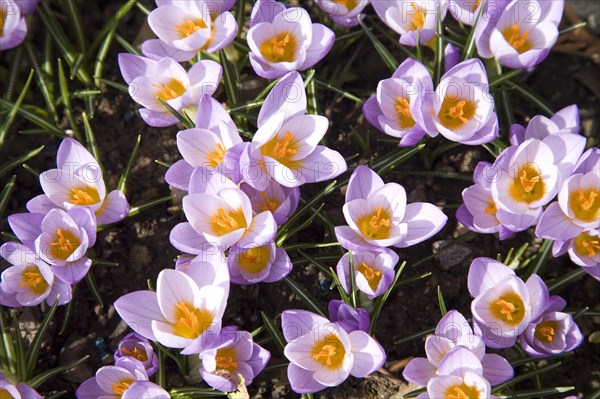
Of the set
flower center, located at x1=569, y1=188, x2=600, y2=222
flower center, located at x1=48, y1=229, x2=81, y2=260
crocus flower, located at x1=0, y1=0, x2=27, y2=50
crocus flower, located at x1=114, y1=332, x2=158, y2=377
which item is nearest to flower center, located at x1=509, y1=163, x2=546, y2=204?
flower center, located at x1=569, y1=188, x2=600, y2=222

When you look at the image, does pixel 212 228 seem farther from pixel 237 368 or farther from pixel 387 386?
pixel 387 386

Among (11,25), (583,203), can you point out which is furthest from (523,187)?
(11,25)

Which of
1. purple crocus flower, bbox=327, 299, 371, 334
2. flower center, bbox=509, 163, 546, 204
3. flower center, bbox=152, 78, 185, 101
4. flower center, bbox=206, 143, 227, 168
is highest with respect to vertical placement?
flower center, bbox=152, 78, 185, 101

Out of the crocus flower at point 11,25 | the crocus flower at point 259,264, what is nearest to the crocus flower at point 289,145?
the crocus flower at point 259,264

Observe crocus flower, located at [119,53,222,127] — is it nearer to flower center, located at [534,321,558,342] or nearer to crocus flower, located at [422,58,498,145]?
crocus flower, located at [422,58,498,145]

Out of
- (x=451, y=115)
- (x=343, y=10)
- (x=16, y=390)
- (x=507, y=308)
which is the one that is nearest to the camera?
(x=16, y=390)

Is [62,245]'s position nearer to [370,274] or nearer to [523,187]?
[370,274]

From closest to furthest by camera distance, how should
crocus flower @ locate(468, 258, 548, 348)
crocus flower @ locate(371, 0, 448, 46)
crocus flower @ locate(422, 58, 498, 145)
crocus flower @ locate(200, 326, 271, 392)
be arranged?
1. crocus flower @ locate(200, 326, 271, 392)
2. crocus flower @ locate(468, 258, 548, 348)
3. crocus flower @ locate(422, 58, 498, 145)
4. crocus flower @ locate(371, 0, 448, 46)
